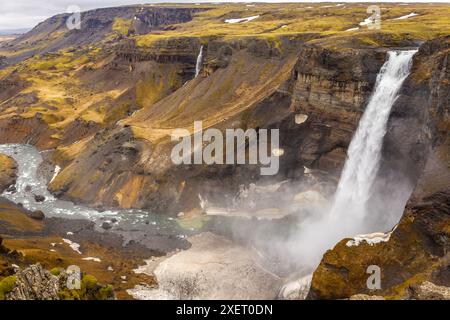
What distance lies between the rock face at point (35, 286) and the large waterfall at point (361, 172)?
2663 cm

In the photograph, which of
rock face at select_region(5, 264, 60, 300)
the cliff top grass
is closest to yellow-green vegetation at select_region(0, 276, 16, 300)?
rock face at select_region(5, 264, 60, 300)

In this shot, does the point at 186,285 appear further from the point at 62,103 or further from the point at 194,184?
the point at 62,103

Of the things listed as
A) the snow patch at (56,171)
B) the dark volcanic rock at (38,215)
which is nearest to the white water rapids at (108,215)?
the snow patch at (56,171)

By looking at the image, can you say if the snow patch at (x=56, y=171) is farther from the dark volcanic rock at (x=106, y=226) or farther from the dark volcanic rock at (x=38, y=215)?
the dark volcanic rock at (x=106, y=226)

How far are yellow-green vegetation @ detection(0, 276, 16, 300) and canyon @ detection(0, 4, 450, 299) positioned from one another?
12.0m

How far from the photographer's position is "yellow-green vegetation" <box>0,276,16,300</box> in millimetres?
28172

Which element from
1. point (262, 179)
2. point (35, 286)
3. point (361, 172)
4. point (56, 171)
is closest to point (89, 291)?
point (35, 286)

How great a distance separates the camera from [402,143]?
170 ft

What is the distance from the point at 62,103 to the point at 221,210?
70.9 metres

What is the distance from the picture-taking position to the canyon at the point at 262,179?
120 feet

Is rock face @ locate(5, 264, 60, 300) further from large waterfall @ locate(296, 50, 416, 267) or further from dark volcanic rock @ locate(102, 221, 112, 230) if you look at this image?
dark volcanic rock @ locate(102, 221, 112, 230)

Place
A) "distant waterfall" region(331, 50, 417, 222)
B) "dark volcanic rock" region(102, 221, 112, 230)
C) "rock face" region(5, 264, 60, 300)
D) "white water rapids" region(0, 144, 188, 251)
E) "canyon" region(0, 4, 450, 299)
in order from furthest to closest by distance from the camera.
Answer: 1. "dark volcanic rock" region(102, 221, 112, 230)
2. "white water rapids" region(0, 144, 188, 251)
3. "distant waterfall" region(331, 50, 417, 222)
4. "canyon" region(0, 4, 450, 299)
5. "rock face" region(5, 264, 60, 300)

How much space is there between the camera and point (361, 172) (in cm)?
5528

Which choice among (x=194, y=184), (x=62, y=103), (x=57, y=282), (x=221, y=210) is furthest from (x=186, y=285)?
(x=62, y=103)
